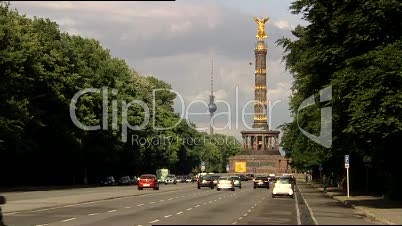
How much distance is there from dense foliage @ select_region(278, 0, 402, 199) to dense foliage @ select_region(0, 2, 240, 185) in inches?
1038

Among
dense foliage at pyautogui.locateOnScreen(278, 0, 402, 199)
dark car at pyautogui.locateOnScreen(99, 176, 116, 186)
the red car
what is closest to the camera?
dense foliage at pyautogui.locateOnScreen(278, 0, 402, 199)

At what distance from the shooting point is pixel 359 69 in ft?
115

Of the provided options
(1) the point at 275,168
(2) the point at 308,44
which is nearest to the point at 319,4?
(2) the point at 308,44

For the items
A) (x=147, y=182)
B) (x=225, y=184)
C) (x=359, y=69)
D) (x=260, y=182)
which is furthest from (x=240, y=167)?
(x=359, y=69)

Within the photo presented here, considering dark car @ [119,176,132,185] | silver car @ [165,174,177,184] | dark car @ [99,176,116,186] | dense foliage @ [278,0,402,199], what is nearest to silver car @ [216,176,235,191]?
dark car @ [99,176,116,186]

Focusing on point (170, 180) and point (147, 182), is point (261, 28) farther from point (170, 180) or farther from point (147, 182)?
point (147, 182)

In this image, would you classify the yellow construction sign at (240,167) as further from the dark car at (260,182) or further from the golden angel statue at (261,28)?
the dark car at (260,182)

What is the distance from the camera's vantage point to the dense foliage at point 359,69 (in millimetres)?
33312

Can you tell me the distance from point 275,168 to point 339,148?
116 meters

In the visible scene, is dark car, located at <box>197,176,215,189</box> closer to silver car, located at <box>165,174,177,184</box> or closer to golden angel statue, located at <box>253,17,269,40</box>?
silver car, located at <box>165,174,177,184</box>

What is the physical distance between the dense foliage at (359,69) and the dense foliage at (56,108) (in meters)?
26.4

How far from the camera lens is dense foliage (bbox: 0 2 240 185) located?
2345 inches

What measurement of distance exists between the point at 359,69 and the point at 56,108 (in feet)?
141

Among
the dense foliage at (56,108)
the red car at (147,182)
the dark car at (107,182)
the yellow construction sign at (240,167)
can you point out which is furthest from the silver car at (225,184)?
the yellow construction sign at (240,167)
